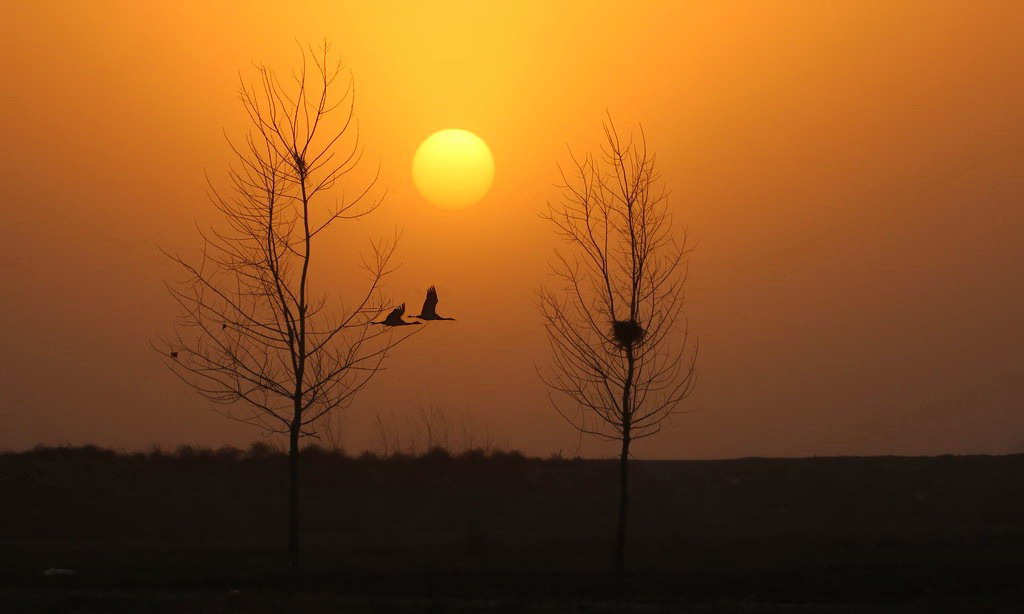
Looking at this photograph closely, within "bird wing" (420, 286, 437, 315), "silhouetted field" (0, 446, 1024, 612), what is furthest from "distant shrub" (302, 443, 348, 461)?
"bird wing" (420, 286, 437, 315)

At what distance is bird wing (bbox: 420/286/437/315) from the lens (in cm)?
Result: 2411

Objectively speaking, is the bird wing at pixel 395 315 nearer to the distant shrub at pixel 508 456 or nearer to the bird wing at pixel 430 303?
the bird wing at pixel 430 303

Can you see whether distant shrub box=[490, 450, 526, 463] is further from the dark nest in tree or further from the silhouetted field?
the dark nest in tree

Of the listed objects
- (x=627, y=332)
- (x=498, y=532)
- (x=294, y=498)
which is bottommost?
(x=498, y=532)

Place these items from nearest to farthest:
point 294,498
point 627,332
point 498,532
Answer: point 294,498 < point 627,332 < point 498,532

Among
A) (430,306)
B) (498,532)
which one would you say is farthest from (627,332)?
(498,532)

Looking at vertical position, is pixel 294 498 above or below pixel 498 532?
above

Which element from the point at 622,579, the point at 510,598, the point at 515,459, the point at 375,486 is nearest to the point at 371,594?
the point at 510,598

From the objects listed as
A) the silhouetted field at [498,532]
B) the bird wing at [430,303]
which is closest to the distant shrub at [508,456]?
the silhouetted field at [498,532]

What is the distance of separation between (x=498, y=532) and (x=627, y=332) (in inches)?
737

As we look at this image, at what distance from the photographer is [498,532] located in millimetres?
39844

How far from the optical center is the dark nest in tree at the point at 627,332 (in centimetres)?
2277

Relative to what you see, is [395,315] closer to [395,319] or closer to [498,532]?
[395,319]

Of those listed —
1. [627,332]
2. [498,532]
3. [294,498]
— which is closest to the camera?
[294,498]
